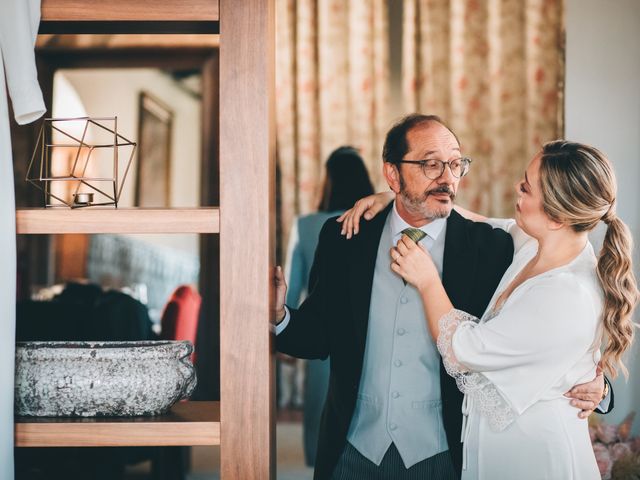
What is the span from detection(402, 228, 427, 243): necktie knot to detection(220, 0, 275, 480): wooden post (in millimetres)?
417

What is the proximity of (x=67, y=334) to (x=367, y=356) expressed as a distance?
1.54 metres

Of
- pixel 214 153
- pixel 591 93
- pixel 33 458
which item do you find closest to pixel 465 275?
pixel 591 93

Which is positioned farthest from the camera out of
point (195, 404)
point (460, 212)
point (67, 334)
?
point (67, 334)

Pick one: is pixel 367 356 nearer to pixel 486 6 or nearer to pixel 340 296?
pixel 340 296

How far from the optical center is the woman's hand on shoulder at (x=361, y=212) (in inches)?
82.4

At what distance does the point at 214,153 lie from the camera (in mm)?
4977

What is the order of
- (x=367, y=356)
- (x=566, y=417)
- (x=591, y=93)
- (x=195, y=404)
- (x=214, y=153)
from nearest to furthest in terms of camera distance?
(x=566, y=417), (x=195, y=404), (x=367, y=356), (x=591, y=93), (x=214, y=153)

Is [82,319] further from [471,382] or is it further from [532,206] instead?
[532,206]

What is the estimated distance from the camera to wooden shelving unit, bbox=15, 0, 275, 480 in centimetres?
162

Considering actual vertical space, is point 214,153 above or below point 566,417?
above

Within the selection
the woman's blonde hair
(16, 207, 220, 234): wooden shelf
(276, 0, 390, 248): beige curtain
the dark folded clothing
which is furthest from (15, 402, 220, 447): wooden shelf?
(276, 0, 390, 248): beige curtain

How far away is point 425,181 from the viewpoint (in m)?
1.99

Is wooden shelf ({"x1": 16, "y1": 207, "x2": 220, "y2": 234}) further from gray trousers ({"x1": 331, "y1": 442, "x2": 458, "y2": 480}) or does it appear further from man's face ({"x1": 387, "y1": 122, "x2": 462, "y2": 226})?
gray trousers ({"x1": 331, "y1": 442, "x2": 458, "y2": 480})

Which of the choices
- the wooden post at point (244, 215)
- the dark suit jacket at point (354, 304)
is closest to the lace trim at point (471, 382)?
the dark suit jacket at point (354, 304)
